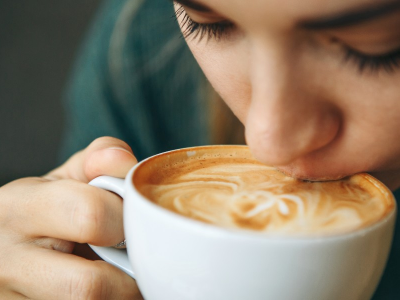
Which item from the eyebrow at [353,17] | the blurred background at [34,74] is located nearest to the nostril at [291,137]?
the eyebrow at [353,17]

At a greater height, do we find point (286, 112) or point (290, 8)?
point (290, 8)

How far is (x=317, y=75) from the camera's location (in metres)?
0.49

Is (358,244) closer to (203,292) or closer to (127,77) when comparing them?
(203,292)

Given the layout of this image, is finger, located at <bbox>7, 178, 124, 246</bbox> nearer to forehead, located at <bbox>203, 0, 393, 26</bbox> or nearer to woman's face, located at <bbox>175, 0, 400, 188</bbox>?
woman's face, located at <bbox>175, 0, 400, 188</bbox>

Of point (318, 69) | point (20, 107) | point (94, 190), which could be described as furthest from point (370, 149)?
point (20, 107)

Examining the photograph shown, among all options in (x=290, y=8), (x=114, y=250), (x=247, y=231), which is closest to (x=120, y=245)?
(x=114, y=250)

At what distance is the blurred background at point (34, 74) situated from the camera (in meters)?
1.98

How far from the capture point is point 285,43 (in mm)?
461

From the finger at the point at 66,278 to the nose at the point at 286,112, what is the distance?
29 cm

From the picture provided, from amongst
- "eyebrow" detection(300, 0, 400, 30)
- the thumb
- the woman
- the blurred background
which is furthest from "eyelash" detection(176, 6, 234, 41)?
the blurred background

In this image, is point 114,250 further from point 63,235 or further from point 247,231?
point 247,231

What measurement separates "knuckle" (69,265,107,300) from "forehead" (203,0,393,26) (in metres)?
0.42

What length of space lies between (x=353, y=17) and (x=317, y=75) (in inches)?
3.4

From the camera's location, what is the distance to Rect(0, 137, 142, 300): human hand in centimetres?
60
